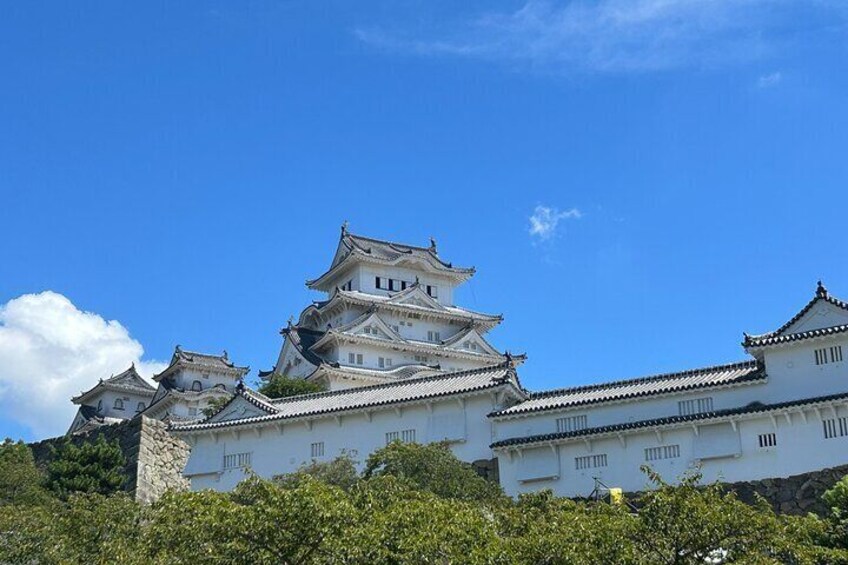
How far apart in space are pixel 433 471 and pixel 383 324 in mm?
32012

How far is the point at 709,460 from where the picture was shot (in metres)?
35.7

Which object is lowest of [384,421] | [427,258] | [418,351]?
[384,421]

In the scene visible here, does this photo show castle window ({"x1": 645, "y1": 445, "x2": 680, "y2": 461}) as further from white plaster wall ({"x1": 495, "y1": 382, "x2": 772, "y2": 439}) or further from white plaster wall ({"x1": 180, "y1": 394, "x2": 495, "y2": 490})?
white plaster wall ({"x1": 180, "y1": 394, "x2": 495, "y2": 490})

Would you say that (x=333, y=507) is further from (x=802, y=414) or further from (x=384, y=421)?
(x=384, y=421)

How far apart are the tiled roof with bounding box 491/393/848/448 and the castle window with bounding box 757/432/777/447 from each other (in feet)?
2.99

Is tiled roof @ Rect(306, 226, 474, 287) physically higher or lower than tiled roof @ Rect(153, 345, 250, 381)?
higher

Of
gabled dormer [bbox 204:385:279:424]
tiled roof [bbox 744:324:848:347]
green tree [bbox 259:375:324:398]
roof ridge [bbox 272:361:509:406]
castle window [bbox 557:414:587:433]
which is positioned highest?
green tree [bbox 259:375:324:398]

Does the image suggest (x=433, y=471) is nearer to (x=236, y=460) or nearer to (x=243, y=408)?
(x=236, y=460)

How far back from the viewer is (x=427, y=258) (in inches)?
2803

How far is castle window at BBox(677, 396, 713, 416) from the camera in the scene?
3650cm

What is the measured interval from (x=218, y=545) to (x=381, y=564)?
2.98 meters

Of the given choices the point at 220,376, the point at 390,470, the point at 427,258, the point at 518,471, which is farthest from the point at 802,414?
the point at 220,376

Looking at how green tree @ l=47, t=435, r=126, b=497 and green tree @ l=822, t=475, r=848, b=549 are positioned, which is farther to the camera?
green tree @ l=47, t=435, r=126, b=497

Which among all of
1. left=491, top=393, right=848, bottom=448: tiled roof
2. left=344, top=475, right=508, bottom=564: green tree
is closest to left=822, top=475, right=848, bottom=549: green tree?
left=491, top=393, right=848, bottom=448: tiled roof
